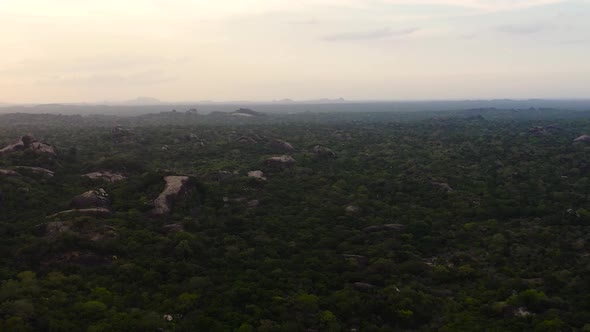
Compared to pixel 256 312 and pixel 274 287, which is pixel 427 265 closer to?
pixel 274 287

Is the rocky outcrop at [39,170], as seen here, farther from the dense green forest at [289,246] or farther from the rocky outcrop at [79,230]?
the rocky outcrop at [79,230]

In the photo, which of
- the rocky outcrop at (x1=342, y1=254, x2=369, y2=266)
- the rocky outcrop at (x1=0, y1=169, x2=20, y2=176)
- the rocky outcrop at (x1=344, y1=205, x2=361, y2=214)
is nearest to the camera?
the rocky outcrop at (x1=342, y1=254, x2=369, y2=266)

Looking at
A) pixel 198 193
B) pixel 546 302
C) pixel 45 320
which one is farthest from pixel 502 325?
pixel 198 193

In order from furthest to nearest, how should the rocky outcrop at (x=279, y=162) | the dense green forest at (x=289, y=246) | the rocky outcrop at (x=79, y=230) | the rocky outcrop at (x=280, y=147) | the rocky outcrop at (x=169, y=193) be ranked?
the rocky outcrop at (x=280, y=147) < the rocky outcrop at (x=279, y=162) < the rocky outcrop at (x=169, y=193) < the rocky outcrop at (x=79, y=230) < the dense green forest at (x=289, y=246)

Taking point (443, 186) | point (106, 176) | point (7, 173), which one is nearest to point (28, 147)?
point (7, 173)

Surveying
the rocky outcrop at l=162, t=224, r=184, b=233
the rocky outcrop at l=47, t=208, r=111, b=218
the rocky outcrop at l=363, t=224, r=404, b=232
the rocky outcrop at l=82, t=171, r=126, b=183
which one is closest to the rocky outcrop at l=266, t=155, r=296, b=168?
the rocky outcrop at l=82, t=171, r=126, b=183

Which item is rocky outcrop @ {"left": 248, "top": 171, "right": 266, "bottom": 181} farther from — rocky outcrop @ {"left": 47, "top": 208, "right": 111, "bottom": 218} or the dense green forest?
rocky outcrop @ {"left": 47, "top": 208, "right": 111, "bottom": 218}

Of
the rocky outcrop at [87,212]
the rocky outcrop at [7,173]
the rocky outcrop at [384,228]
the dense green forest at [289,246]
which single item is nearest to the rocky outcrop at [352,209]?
the dense green forest at [289,246]
